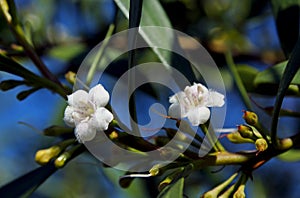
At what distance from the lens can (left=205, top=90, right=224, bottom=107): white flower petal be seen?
99cm

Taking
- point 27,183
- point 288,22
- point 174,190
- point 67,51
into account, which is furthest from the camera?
point 67,51

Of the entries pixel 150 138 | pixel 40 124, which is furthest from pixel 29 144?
pixel 150 138

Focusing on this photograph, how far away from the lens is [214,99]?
0.99 m

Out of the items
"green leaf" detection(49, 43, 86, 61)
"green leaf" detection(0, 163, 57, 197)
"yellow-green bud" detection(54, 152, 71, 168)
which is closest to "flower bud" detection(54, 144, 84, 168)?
"yellow-green bud" detection(54, 152, 71, 168)

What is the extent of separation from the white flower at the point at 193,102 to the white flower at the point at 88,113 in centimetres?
11

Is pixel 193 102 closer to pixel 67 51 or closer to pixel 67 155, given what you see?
pixel 67 155

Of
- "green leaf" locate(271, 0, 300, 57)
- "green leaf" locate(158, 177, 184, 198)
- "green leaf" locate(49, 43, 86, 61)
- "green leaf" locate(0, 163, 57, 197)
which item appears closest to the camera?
"green leaf" locate(158, 177, 184, 198)

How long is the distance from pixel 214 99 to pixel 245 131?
0.09 metres

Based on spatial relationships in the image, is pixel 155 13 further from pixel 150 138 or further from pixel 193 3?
pixel 193 3

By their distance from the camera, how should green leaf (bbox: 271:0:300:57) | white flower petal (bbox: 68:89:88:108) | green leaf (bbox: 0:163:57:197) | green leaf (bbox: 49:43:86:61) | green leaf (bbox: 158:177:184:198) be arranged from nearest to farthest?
green leaf (bbox: 158:177:184:198), white flower petal (bbox: 68:89:88:108), green leaf (bbox: 0:163:57:197), green leaf (bbox: 271:0:300:57), green leaf (bbox: 49:43:86:61)

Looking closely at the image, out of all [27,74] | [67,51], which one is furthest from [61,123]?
[27,74]

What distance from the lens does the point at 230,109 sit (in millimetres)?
1595

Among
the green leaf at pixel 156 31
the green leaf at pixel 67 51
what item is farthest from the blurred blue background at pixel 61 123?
the green leaf at pixel 156 31

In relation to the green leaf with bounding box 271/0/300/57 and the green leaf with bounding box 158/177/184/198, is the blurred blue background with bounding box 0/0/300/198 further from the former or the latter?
the green leaf with bounding box 158/177/184/198
